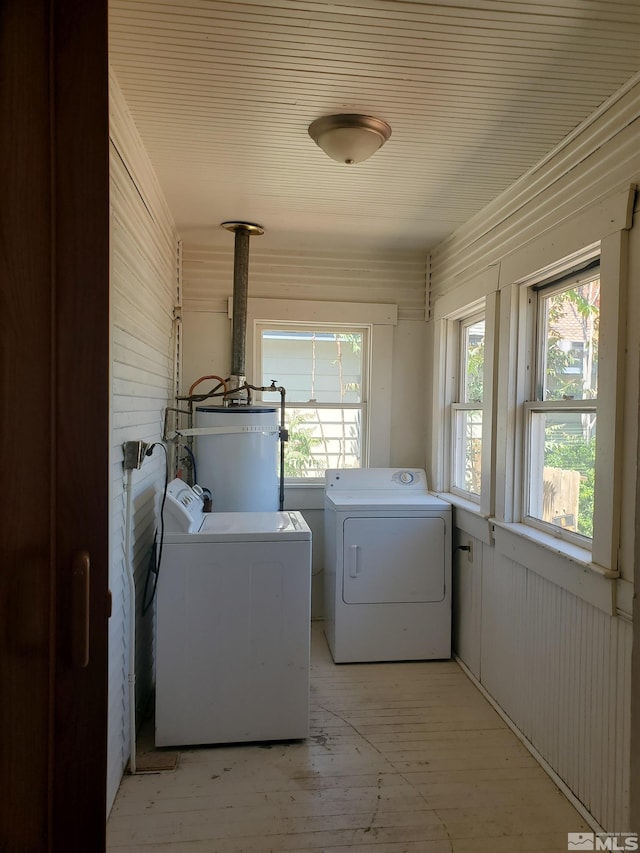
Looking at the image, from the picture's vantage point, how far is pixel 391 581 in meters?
3.05

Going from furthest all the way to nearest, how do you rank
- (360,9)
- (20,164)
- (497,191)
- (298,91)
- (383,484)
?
(383,484), (497,191), (298,91), (360,9), (20,164)

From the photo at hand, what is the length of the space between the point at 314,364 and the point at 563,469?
6.22ft

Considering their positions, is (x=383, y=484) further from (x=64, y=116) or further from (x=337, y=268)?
(x=64, y=116)

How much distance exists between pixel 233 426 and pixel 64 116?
229 centimetres

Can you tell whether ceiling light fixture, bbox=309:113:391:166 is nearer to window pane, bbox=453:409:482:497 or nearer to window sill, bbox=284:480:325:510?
window pane, bbox=453:409:482:497

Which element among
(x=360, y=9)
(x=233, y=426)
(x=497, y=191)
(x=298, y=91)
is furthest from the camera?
(x=233, y=426)

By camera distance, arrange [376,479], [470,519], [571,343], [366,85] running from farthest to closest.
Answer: [376,479], [470,519], [571,343], [366,85]

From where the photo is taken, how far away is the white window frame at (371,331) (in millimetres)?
3531

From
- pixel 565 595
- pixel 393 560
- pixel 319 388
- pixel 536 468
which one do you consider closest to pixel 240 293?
pixel 319 388

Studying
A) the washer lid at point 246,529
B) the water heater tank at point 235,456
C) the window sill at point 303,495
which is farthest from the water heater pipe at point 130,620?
the window sill at point 303,495

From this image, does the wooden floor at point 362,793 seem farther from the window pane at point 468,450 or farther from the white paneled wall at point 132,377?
the window pane at point 468,450

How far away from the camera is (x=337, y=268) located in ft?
11.9

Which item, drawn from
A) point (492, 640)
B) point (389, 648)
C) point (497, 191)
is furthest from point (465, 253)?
point (389, 648)

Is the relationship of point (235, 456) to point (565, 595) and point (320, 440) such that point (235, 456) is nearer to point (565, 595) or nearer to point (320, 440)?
point (320, 440)
